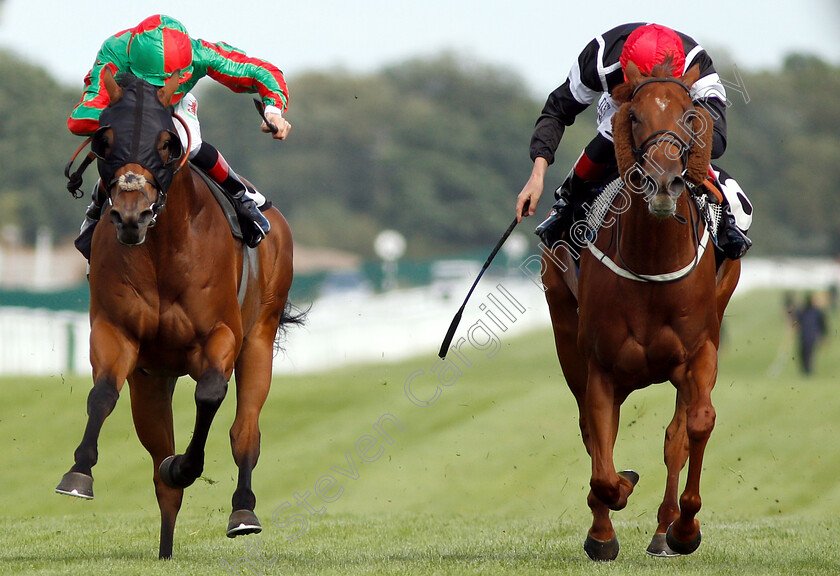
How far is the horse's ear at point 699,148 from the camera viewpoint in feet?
17.1

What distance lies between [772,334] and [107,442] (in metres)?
23.0

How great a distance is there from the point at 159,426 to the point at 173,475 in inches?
25.3

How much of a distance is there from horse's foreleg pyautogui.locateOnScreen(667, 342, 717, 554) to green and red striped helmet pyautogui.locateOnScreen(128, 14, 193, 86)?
2.74 m

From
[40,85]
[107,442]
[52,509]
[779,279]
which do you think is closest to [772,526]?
[52,509]

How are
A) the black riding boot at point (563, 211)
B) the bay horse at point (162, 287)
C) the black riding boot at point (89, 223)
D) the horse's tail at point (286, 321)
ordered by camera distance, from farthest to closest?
the horse's tail at point (286, 321) < the black riding boot at point (563, 211) < the black riding boot at point (89, 223) < the bay horse at point (162, 287)

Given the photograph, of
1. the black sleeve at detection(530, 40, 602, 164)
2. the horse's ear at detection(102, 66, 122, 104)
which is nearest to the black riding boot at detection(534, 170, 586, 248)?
the black sleeve at detection(530, 40, 602, 164)

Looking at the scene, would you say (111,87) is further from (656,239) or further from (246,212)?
(656,239)

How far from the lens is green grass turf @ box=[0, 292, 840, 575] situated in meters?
6.45

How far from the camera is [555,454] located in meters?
12.0

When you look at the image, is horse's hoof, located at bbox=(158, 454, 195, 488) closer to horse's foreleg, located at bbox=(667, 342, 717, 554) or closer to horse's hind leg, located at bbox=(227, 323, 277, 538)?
horse's hind leg, located at bbox=(227, 323, 277, 538)

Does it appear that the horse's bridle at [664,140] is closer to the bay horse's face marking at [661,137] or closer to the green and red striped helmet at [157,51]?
the bay horse's face marking at [661,137]

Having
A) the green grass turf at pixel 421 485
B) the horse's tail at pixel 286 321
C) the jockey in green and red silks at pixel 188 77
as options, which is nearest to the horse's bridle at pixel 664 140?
the jockey in green and red silks at pixel 188 77

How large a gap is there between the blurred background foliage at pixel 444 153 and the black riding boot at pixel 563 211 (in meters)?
44.8

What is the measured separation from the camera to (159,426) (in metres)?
6.62
